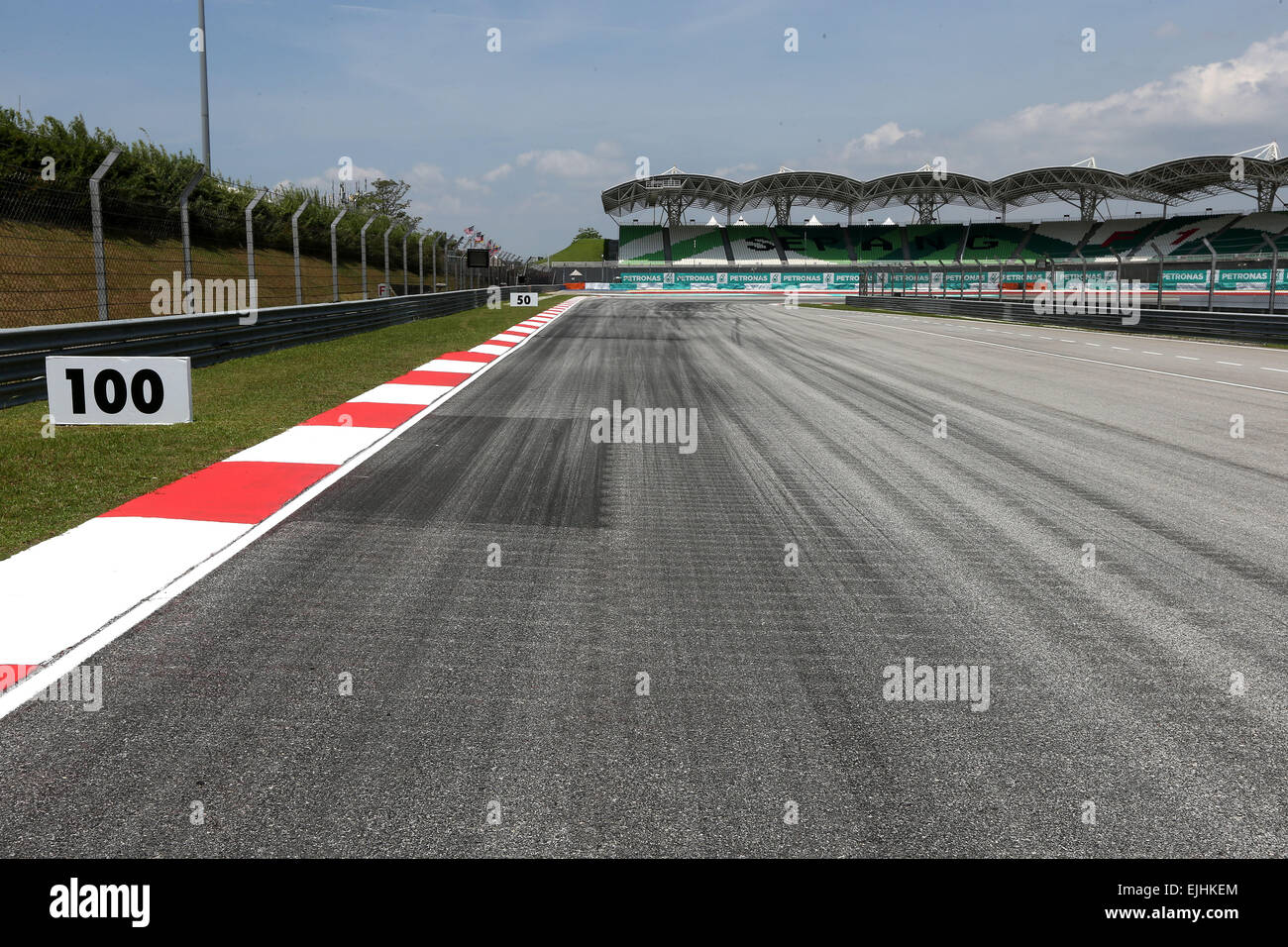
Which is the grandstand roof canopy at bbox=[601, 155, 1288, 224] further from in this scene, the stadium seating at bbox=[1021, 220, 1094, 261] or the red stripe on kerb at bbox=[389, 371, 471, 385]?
the red stripe on kerb at bbox=[389, 371, 471, 385]

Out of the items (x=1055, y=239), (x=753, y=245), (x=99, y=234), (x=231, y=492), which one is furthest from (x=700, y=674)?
(x=1055, y=239)

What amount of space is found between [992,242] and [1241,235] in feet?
56.6

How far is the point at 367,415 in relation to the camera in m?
9.01

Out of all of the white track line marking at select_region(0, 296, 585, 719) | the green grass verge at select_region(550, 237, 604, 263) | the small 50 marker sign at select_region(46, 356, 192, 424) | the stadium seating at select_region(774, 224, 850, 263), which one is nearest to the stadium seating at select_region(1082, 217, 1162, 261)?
the stadium seating at select_region(774, 224, 850, 263)

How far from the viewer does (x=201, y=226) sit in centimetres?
2614

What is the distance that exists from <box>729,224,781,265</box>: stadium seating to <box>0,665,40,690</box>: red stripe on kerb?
2959 inches

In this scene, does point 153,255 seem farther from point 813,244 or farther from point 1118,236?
point 1118,236

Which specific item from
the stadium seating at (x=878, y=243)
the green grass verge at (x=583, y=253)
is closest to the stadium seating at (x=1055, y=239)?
the stadium seating at (x=878, y=243)

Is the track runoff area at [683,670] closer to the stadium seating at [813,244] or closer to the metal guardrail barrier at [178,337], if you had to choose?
the metal guardrail barrier at [178,337]

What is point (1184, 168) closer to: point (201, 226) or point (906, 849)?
point (201, 226)

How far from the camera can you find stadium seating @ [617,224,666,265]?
3105 inches

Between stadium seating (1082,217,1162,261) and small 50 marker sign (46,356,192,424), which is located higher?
stadium seating (1082,217,1162,261)

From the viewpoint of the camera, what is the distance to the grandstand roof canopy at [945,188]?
64688 millimetres
